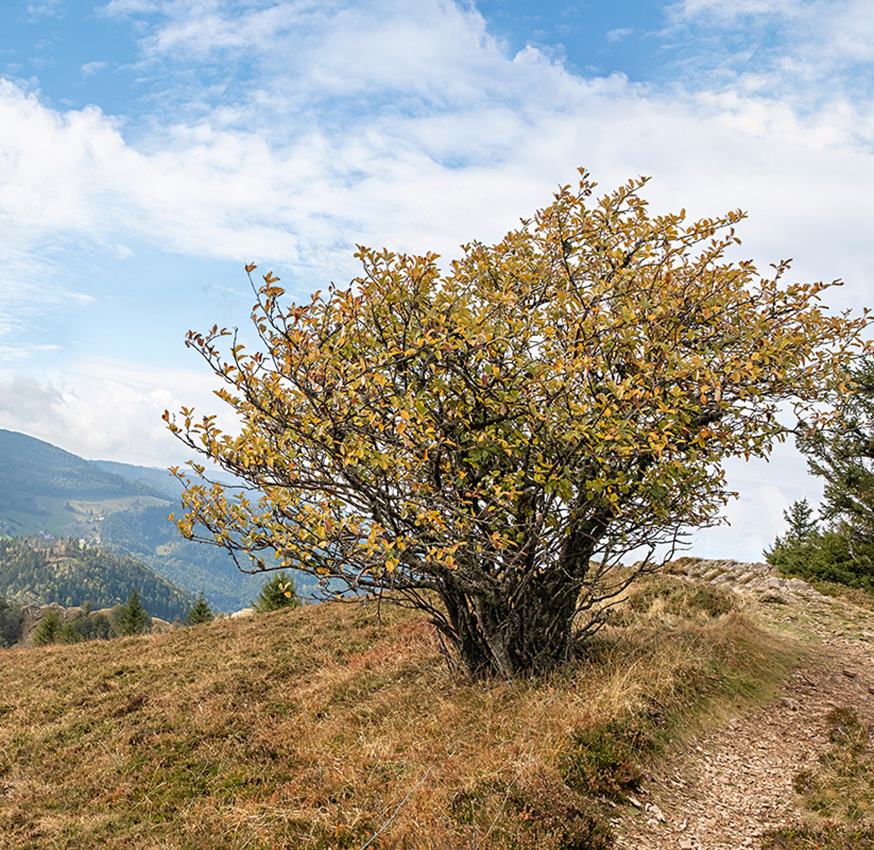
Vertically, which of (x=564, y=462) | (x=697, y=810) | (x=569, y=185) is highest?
(x=569, y=185)

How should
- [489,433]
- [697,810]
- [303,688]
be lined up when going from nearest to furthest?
[697,810], [489,433], [303,688]

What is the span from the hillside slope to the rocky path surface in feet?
0.22

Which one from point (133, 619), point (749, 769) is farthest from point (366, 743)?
point (133, 619)

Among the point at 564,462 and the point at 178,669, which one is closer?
the point at 564,462

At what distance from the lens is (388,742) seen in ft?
27.8

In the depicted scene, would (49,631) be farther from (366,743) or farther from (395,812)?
(395,812)

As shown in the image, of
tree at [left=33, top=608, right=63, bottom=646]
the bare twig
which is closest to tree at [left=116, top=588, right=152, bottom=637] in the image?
tree at [left=33, top=608, right=63, bottom=646]

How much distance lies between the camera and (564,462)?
8.02 m

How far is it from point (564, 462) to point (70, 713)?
1259cm

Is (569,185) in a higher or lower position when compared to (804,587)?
higher

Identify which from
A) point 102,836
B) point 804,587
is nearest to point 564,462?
point 102,836

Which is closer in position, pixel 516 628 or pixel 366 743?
pixel 366 743

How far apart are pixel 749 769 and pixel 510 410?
576cm

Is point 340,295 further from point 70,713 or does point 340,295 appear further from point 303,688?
point 70,713
